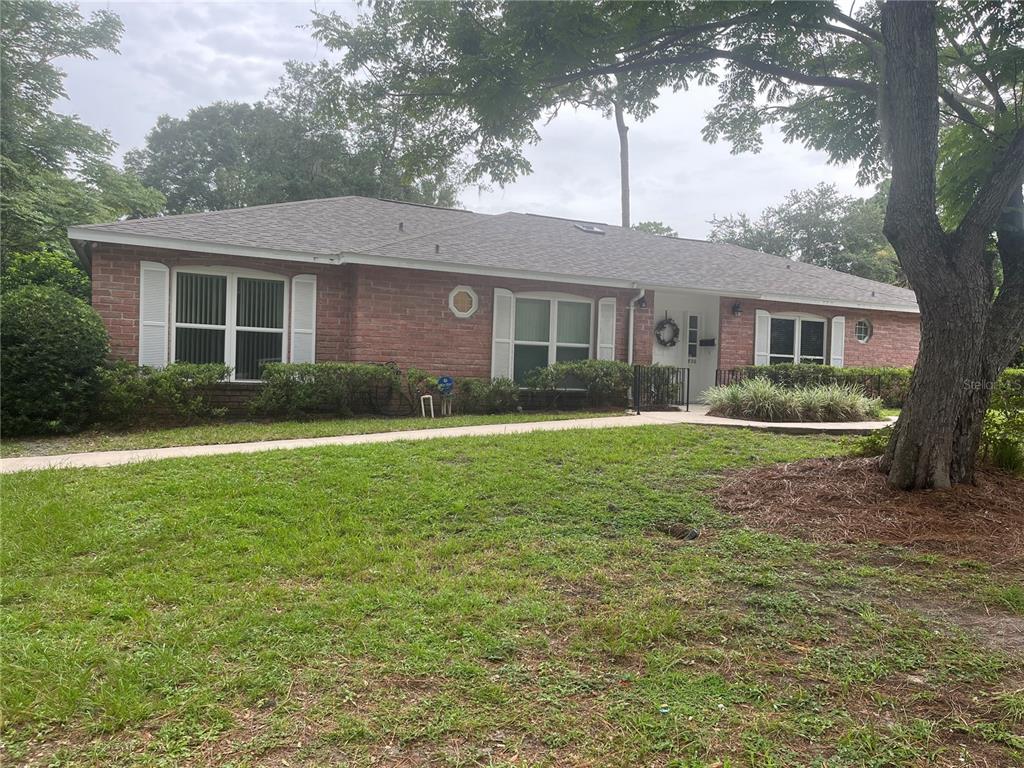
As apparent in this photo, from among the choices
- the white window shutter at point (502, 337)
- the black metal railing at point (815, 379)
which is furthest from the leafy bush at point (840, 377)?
the white window shutter at point (502, 337)

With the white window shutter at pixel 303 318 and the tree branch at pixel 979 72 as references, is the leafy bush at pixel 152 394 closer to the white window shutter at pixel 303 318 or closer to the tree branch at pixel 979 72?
the white window shutter at pixel 303 318

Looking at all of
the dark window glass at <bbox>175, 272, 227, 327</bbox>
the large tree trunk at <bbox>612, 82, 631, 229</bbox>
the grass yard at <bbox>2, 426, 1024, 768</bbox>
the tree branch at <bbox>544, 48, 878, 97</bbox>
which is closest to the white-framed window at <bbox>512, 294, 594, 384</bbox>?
the dark window glass at <bbox>175, 272, 227, 327</bbox>

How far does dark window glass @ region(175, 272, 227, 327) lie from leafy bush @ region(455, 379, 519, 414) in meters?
4.08

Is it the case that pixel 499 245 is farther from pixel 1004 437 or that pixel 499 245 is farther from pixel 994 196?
pixel 1004 437

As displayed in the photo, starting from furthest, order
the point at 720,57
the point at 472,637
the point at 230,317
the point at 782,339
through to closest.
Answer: the point at 782,339, the point at 230,317, the point at 720,57, the point at 472,637

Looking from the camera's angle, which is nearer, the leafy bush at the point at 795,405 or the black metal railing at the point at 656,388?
the leafy bush at the point at 795,405

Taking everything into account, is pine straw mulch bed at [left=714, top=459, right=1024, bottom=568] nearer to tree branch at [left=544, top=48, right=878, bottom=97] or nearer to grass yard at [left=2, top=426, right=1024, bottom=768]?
grass yard at [left=2, top=426, right=1024, bottom=768]

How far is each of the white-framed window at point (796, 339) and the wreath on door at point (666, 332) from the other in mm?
2362

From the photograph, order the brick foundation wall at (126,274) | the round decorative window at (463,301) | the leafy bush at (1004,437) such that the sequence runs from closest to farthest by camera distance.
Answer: the leafy bush at (1004,437) → the brick foundation wall at (126,274) → the round decorative window at (463,301)

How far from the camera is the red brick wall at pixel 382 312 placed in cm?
1020

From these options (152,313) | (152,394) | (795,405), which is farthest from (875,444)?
(152,313)

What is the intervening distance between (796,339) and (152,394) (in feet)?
43.8

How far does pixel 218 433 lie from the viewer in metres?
8.50

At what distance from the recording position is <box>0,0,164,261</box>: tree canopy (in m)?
16.1
